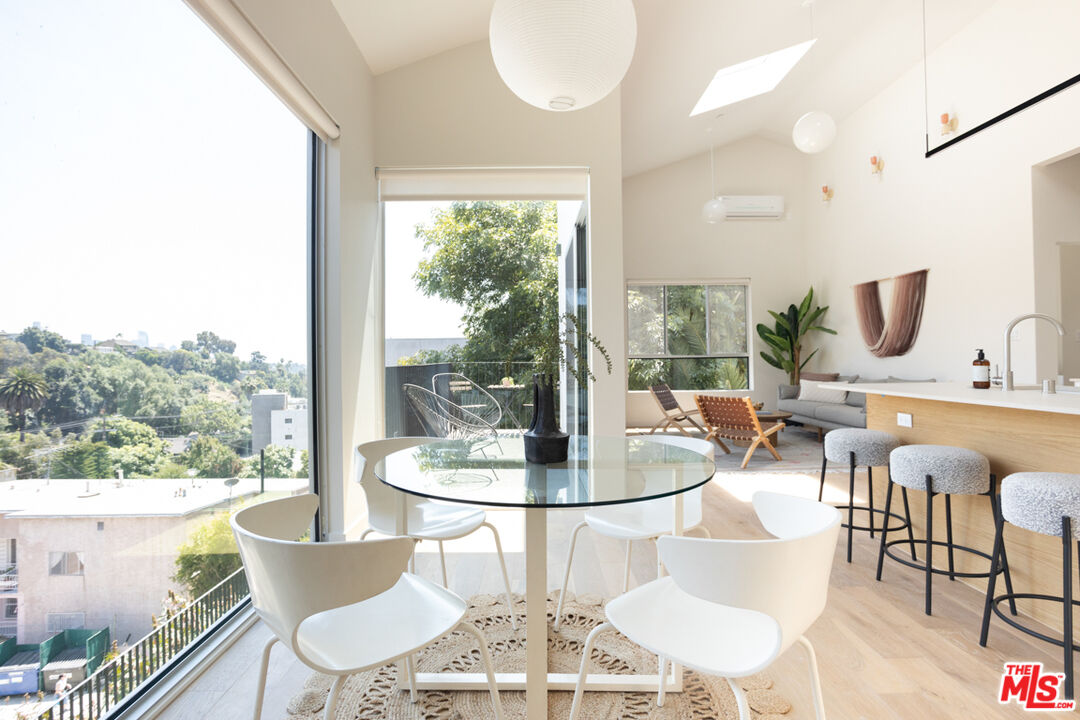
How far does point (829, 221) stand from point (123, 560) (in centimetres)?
848

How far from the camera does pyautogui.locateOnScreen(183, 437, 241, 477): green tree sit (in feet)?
6.54

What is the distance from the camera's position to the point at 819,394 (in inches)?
289

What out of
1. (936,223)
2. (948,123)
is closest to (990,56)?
(948,123)

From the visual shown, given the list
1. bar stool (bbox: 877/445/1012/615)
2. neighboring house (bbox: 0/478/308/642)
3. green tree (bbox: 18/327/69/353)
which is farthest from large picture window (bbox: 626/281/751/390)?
green tree (bbox: 18/327/69/353)

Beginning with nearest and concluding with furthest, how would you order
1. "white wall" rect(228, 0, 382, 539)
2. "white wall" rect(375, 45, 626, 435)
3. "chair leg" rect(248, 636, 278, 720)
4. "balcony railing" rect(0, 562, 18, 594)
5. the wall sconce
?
1. "chair leg" rect(248, 636, 278, 720)
2. "balcony railing" rect(0, 562, 18, 594)
3. "white wall" rect(228, 0, 382, 539)
4. "white wall" rect(375, 45, 626, 435)
5. the wall sconce

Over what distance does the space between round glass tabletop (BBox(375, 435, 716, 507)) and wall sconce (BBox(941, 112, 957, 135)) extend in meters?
5.50

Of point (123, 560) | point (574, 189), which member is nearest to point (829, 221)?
point (574, 189)

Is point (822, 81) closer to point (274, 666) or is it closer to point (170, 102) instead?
point (170, 102)

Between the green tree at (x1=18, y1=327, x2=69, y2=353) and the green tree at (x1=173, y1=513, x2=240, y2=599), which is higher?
the green tree at (x1=18, y1=327, x2=69, y2=353)

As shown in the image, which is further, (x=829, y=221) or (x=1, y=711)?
(x=829, y=221)

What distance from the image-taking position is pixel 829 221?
25.5 ft

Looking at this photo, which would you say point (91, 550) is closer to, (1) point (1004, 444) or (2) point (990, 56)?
(1) point (1004, 444)

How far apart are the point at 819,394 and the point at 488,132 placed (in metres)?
5.75

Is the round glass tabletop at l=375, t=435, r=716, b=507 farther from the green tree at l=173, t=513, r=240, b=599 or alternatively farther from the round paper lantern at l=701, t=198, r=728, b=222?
the round paper lantern at l=701, t=198, r=728, b=222
